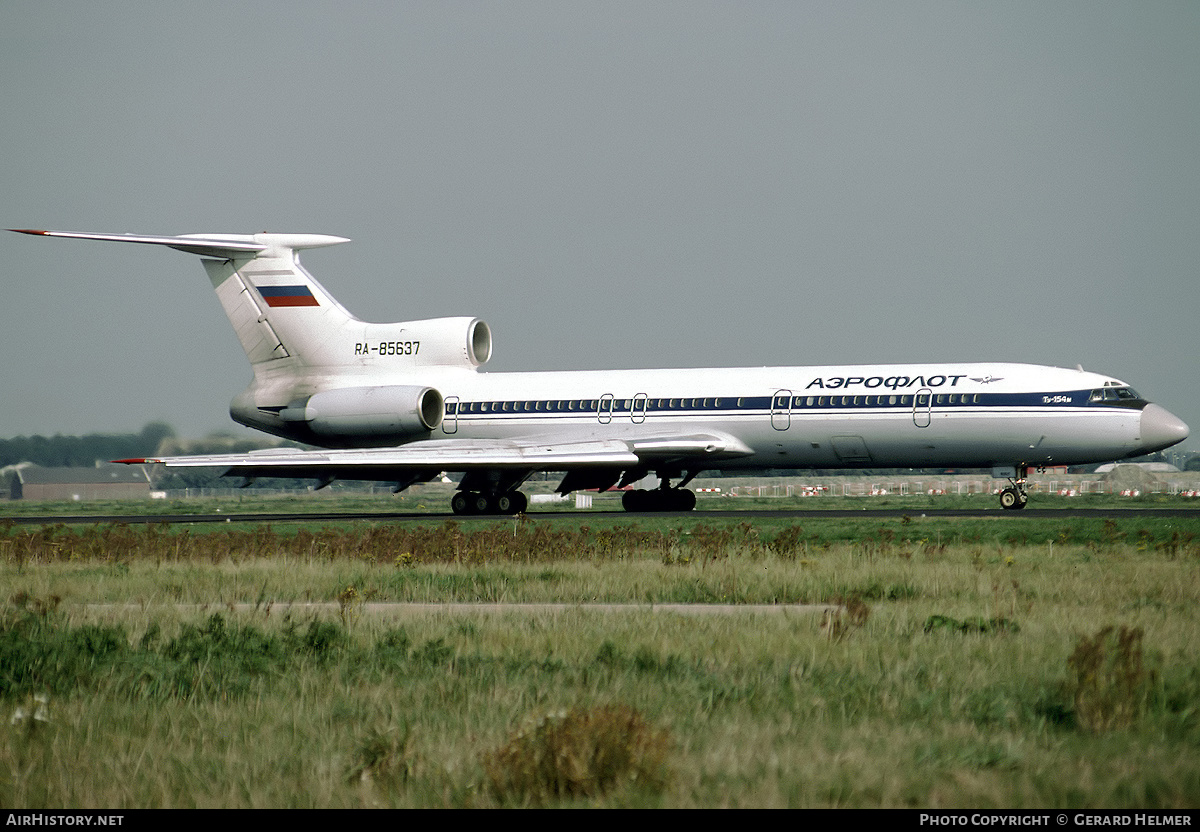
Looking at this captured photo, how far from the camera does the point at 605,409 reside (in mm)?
37188

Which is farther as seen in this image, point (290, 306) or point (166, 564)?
point (290, 306)

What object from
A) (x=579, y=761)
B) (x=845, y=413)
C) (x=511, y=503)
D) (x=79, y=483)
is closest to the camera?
(x=579, y=761)

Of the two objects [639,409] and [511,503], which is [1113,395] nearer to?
[639,409]

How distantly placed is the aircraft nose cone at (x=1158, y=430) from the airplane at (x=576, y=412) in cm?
5

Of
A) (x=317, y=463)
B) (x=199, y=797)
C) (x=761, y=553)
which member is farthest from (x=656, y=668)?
(x=317, y=463)

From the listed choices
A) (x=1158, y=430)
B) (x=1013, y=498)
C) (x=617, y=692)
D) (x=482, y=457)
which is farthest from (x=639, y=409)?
(x=617, y=692)

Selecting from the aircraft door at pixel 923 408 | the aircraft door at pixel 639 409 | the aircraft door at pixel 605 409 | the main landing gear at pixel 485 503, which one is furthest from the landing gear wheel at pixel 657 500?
the aircraft door at pixel 923 408

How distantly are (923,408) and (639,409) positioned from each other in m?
8.07

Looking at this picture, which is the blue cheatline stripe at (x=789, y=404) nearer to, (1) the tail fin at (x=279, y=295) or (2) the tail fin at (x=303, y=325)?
(2) the tail fin at (x=303, y=325)

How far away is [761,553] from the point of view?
19250 millimetres

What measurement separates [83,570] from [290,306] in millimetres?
22562

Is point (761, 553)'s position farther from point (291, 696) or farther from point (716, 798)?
point (716, 798)

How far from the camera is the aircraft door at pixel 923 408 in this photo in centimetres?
3309
